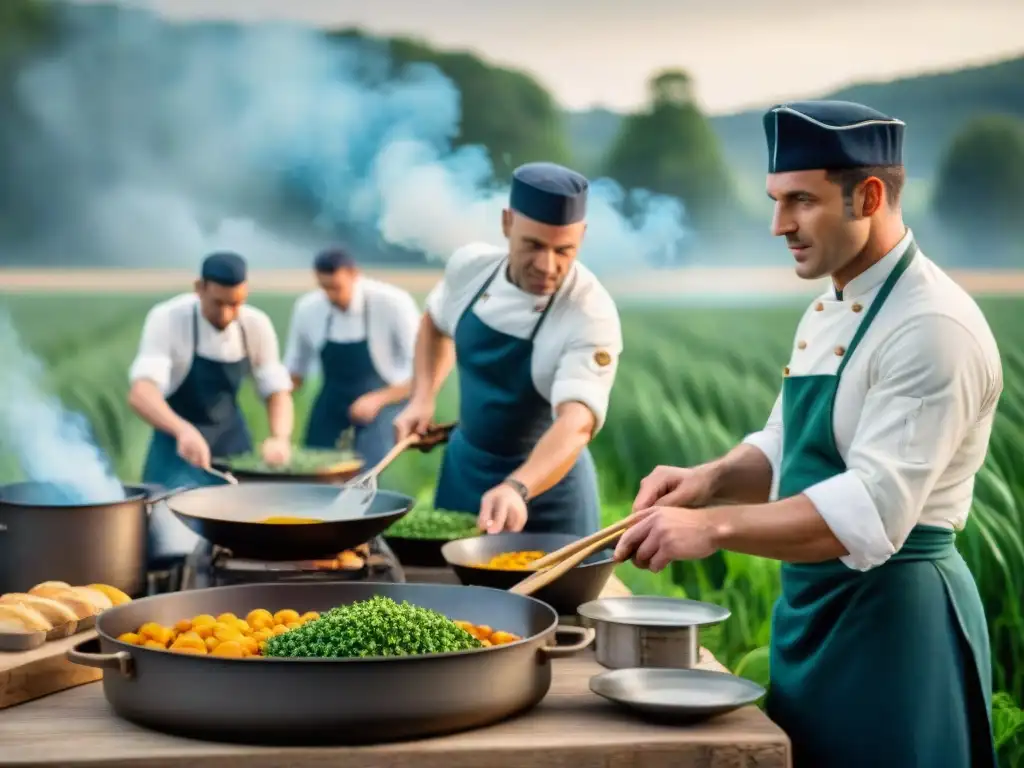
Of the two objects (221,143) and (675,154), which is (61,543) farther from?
(221,143)

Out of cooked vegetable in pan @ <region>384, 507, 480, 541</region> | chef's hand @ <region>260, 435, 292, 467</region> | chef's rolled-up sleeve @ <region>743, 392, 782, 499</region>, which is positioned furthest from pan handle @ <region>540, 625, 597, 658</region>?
chef's hand @ <region>260, 435, 292, 467</region>

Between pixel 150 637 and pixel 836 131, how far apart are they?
1239 mm

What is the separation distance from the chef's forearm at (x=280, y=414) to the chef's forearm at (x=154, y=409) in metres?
0.48

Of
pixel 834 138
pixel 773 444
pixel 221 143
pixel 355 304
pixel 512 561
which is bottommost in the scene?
pixel 512 561

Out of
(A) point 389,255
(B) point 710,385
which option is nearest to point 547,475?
(B) point 710,385

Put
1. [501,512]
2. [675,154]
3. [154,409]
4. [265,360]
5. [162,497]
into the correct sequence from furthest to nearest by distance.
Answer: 1. [675,154]
2. [265,360]
3. [154,409]
4. [501,512]
5. [162,497]

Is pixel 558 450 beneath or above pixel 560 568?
above

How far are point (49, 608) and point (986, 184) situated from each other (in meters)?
8.19

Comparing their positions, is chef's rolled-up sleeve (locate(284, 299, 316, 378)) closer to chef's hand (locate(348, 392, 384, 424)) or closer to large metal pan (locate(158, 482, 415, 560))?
chef's hand (locate(348, 392, 384, 424))

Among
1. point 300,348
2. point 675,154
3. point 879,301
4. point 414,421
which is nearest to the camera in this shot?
point 879,301

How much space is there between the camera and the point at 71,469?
2.57 meters

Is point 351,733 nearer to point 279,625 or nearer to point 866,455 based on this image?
point 279,625

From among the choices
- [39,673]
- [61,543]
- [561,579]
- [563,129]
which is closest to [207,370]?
[61,543]

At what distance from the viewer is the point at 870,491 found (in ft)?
6.07
